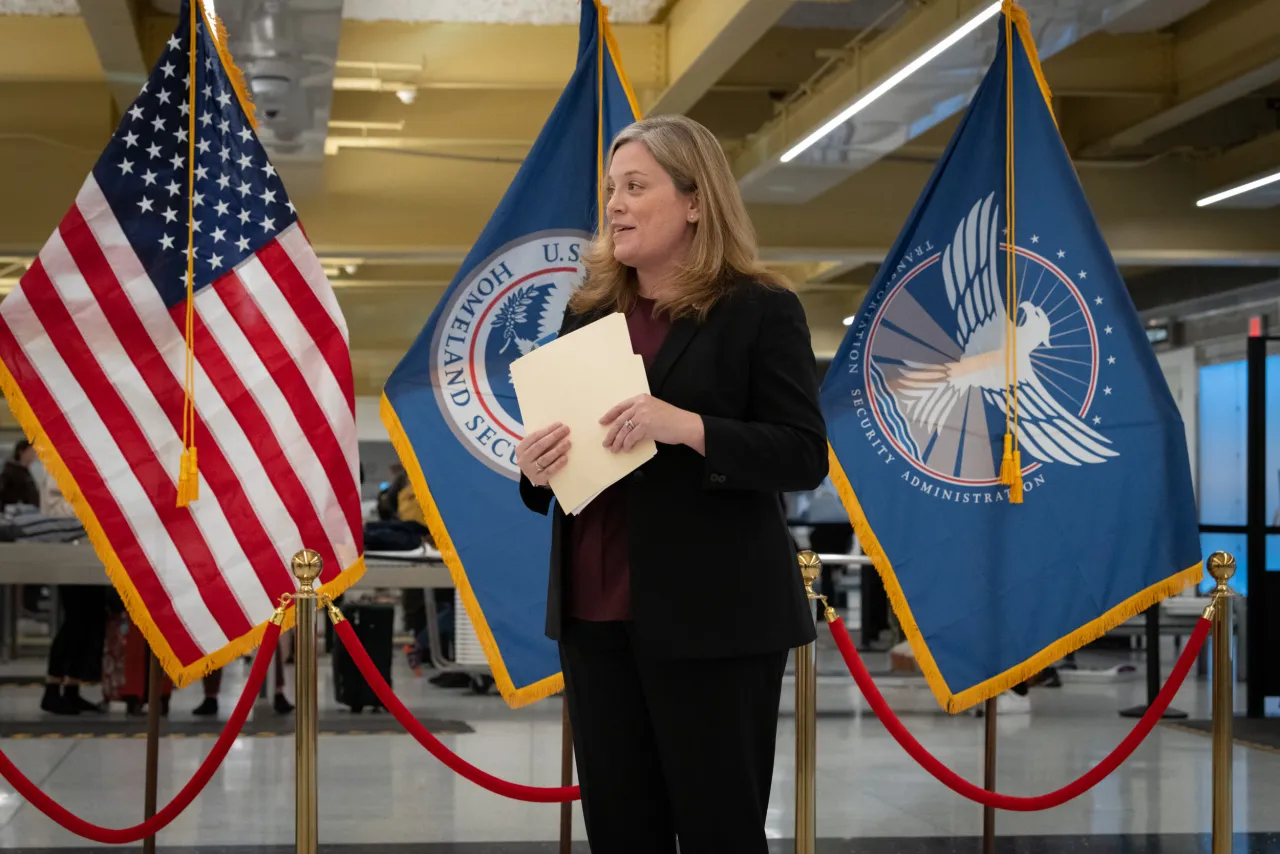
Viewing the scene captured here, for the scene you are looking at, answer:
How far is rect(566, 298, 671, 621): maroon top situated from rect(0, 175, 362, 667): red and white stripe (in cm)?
175

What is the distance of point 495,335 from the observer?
3746mm

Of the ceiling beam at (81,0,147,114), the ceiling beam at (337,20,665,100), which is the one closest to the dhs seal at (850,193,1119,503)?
the ceiling beam at (81,0,147,114)

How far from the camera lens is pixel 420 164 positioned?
1092cm

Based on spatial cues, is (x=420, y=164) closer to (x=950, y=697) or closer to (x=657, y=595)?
(x=950, y=697)

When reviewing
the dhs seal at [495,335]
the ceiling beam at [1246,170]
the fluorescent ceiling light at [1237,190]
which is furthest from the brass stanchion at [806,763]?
the ceiling beam at [1246,170]

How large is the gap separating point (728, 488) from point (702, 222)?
393mm

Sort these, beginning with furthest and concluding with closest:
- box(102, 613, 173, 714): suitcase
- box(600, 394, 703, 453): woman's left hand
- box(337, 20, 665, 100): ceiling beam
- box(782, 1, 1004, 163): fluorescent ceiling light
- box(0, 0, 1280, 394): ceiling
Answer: box(337, 20, 665, 100): ceiling beam < box(102, 613, 173, 714): suitcase < box(0, 0, 1280, 394): ceiling < box(782, 1, 1004, 163): fluorescent ceiling light < box(600, 394, 703, 453): woman's left hand

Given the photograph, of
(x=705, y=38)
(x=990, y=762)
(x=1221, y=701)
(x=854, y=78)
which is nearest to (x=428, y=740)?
(x=990, y=762)

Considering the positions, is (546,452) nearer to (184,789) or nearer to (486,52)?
(184,789)

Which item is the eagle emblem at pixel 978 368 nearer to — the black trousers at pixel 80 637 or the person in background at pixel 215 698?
the person in background at pixel 215 698

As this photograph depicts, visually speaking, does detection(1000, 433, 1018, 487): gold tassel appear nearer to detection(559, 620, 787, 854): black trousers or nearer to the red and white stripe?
the red and white stripe

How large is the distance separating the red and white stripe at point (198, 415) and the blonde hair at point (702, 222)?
1789 millimetres

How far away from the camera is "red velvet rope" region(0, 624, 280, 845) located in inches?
128

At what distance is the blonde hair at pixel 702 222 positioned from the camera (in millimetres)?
2012
